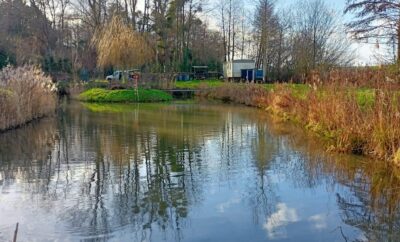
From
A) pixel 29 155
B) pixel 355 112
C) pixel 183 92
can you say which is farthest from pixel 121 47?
pixel 355 112

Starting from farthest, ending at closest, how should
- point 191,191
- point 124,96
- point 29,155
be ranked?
point 124,96 → point 29,155 → point 191,191

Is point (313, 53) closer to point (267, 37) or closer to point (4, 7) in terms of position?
point (267, 37)

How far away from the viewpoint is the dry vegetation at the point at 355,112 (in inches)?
342

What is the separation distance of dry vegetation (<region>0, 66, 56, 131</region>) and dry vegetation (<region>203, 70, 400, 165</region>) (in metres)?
9.23

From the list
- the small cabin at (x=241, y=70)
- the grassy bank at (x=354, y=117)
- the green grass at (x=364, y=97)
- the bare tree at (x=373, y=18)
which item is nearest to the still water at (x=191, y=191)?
the grassy bank at (x=354, y=117)

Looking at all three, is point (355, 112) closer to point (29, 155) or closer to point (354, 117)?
point (354, 117)

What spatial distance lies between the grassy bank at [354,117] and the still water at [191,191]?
0.44 metres

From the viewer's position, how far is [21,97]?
50.5 feet

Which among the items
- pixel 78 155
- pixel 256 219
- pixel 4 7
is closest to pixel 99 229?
pixel 256 219

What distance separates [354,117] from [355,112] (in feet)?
0.77

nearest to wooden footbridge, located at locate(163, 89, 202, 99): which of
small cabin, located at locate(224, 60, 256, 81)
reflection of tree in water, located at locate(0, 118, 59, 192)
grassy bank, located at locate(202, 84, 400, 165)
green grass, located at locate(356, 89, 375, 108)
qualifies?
small cabin, located at locate(224, 60, 256, 81)

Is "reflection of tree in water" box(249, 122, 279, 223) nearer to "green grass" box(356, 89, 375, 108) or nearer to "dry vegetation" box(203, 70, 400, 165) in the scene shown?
"dry vegetation" box(203, 70, 400, 165)

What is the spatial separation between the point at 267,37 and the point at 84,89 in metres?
17.8

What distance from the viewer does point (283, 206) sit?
6.31 m
